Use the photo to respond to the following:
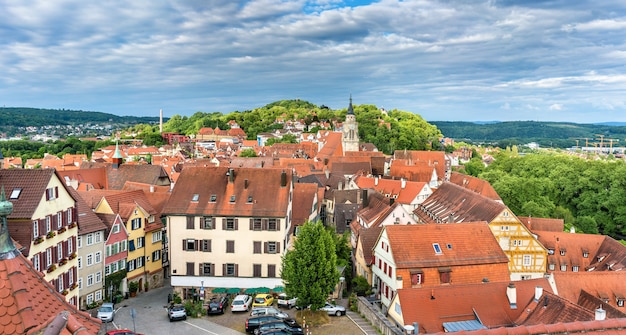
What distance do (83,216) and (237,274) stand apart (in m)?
12.5

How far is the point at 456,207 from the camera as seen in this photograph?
194ft

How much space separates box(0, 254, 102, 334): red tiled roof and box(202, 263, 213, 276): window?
34.3 meters

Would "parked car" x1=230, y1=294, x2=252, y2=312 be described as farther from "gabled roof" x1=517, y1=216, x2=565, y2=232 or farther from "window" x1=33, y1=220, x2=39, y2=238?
"gabled roof" x1=517, y1=216, x2=565, y2=232

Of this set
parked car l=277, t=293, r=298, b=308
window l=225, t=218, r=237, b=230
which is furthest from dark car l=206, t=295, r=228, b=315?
window l=225, t=218, r=237, b=230

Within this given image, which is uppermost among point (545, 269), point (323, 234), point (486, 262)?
point (323, 234)

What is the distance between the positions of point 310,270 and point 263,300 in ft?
20.1

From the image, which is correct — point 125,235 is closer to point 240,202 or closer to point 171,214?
point 171,214

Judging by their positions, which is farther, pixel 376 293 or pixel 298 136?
pixel 298 136

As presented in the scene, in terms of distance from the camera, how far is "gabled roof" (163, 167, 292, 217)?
4209cm

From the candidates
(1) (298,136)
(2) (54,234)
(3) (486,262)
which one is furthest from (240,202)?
(1) (298,136)

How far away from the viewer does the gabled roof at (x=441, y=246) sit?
38312mm

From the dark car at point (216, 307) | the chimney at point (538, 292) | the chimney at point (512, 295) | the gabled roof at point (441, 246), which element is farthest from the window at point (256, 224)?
the chimney at point (538, 292)

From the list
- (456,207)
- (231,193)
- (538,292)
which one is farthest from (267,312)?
(456,207)

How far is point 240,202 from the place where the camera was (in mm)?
42625
